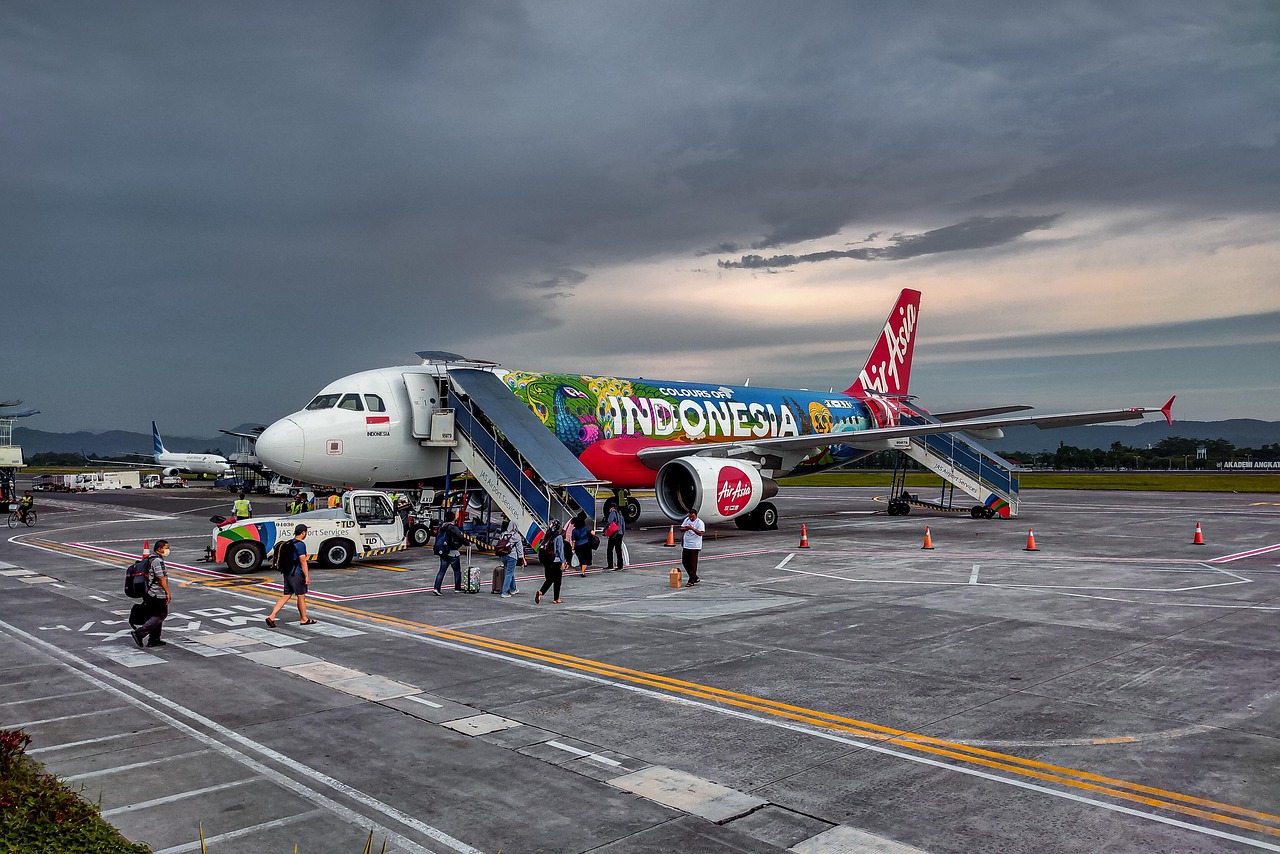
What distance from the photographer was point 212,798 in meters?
7.68

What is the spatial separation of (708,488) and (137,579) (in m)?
17.3

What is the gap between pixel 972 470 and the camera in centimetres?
4003

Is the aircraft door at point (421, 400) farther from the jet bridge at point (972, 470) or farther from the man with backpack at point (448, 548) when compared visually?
the jet bridge at point (972, 470)

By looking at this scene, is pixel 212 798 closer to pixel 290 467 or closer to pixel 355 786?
pixel 355 786

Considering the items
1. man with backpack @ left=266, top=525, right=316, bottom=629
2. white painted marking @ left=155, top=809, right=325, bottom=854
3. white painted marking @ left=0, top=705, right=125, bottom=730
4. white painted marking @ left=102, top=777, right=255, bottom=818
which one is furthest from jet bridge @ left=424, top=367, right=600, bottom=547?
white painted marking @ left=155, top=809, right=325, bottom=854

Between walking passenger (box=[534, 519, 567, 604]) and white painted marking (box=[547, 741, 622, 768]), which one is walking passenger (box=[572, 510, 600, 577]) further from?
white painted marking (box=[547, 741, 622, 768])

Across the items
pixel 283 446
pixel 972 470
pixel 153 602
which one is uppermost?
pixel 283 446

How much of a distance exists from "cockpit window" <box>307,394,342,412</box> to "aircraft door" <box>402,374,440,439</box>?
2.26 m

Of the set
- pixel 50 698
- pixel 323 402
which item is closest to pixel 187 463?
pixel 323 402

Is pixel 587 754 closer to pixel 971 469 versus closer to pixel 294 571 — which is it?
pixel 294 571

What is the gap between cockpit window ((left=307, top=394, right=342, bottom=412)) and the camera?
2703 centimetres

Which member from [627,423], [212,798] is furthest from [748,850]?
[627,423]

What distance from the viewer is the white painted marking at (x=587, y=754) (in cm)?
852

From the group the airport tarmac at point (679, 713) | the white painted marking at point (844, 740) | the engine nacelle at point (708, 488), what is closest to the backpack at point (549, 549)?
the airport tarmac at point (679, 713)
